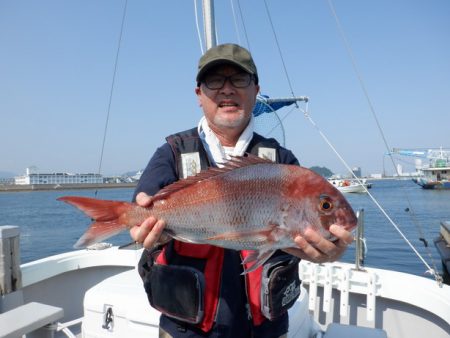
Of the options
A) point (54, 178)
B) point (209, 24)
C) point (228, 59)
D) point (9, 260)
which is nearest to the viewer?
point (228, 59)

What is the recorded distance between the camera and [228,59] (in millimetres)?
2291

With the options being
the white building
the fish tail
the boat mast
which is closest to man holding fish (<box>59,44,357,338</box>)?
the fish tail

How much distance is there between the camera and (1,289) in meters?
4.10

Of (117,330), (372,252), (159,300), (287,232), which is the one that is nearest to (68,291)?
(117,330)

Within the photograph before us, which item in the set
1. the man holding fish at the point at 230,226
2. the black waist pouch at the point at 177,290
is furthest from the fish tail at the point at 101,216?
the black waist pouch at the point at 177,290

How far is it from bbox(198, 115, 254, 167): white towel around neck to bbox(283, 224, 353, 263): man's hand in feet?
2.58

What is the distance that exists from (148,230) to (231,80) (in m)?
1.16

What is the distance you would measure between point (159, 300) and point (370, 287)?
356 centimetres

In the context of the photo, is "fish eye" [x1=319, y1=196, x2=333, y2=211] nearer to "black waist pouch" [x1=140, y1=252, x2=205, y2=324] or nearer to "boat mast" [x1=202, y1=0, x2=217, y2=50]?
"black waist pouch" [x1=140, y1=252, x2=205, y2=324]

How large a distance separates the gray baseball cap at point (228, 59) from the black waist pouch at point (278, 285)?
133cm

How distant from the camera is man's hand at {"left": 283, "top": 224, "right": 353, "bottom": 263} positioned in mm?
2010

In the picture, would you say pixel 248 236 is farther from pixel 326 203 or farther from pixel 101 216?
pixel 101 216

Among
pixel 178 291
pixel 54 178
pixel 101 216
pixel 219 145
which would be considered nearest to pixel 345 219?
pixel 219 145

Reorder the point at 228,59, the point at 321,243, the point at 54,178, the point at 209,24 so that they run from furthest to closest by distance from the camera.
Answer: the point at 54,178 → the point at 209,24 → the point at 228,59 → the point at 321,243
